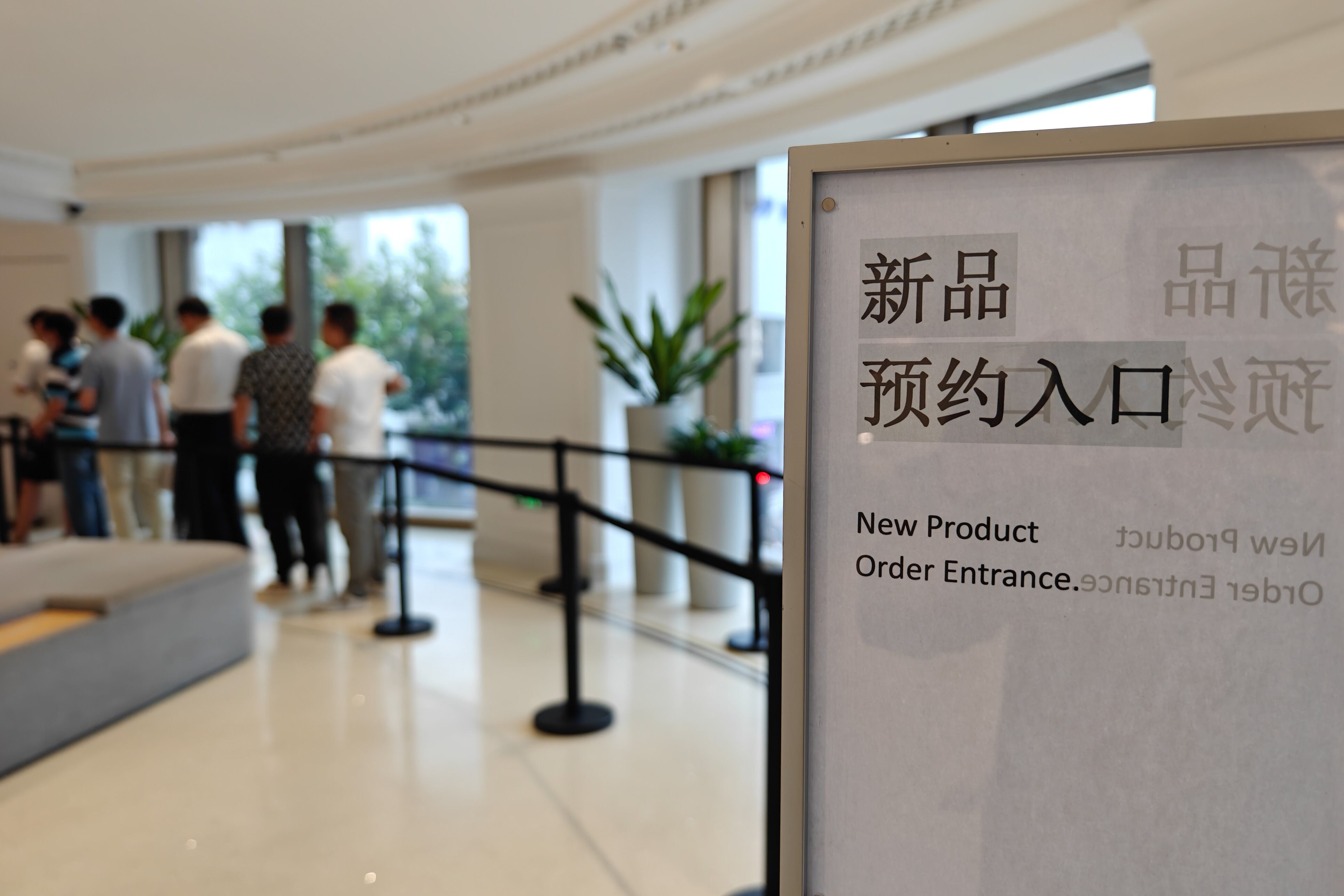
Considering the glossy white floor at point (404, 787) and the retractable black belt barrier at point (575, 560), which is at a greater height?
the retractable black belt barrier at point (575, 560)

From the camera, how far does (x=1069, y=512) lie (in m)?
0.91

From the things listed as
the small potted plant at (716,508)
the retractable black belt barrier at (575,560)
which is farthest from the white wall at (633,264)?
the small potted plant at (716,508)

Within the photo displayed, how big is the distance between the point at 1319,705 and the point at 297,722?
3.12m

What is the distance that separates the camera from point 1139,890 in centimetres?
91

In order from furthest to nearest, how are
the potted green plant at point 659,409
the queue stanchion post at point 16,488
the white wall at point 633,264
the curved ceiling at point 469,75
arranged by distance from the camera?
the queue stanchion post at point 16,488 < the white wall at point 633,264 < the potted green plant at point 659,409 < the curved ceiling at point 469,75

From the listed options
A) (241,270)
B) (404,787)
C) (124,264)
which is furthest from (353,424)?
(124,264)

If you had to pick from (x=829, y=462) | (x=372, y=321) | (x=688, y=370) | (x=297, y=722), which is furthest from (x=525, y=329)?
(x=829, y=462)

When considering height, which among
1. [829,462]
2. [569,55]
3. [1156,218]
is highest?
[569,55]

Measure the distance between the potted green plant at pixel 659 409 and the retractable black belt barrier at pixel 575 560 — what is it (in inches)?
6.4

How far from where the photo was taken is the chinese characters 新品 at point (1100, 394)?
0.85 m

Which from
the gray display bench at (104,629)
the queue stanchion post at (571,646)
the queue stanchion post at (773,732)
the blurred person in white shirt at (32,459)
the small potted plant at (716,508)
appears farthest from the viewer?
the blurred person in white shirt at (32,459)

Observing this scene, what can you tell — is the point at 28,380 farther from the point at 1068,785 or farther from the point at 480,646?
the point at 1068,785

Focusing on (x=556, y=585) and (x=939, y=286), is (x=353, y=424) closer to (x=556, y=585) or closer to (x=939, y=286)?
(x=556, y=585)

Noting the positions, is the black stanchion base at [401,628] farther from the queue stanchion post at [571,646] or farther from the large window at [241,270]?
the large window at [241,270]
